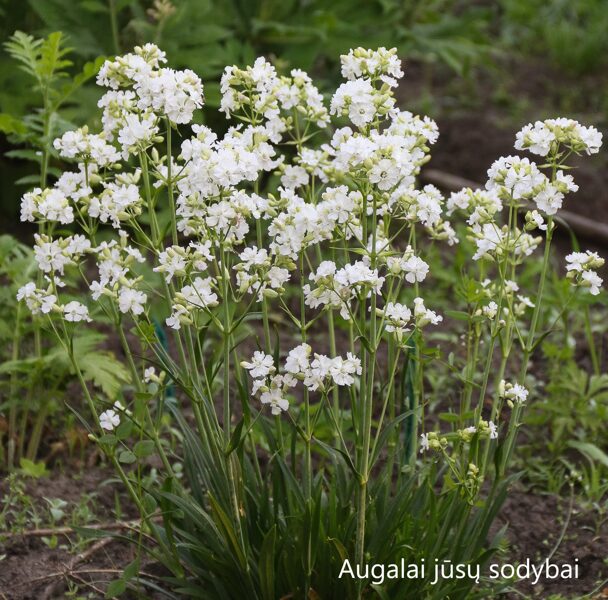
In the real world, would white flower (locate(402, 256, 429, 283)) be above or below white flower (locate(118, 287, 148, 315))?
above

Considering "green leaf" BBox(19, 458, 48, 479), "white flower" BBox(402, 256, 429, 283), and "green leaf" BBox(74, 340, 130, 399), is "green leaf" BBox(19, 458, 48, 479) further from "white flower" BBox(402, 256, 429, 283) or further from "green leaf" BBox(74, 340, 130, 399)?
"white flower" BBox(402, 256, 429, 283)

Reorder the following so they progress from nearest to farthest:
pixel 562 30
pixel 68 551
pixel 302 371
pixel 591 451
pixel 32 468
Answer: pixel 302 371, pixel 68 551, pixel 32 468, pixel 591 451, pixel 562 30

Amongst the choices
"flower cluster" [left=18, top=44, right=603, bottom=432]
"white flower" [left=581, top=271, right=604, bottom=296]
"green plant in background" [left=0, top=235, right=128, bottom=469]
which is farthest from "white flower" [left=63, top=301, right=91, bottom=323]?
"white flower" [left=581, top=271, right=604, bottom=296]

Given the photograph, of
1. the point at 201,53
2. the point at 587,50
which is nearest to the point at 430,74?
the point at 587,50

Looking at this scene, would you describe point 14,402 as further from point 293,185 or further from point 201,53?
point 201,53

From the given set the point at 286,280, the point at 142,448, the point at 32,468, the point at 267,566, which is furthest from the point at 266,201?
the point at 32,468

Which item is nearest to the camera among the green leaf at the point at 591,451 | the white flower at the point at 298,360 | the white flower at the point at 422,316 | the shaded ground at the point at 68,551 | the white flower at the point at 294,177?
the white flower at the point at 298,360

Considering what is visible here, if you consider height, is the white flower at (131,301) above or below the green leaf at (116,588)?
above

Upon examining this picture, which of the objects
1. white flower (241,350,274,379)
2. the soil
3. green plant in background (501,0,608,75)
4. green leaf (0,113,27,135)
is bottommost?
the soil

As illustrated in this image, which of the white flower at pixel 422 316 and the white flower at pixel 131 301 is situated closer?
the white flower at pixel 131 301

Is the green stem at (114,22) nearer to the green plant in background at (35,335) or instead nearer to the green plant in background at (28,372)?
the green plant in background at (35,335)

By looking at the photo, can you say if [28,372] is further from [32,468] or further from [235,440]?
[235,440]

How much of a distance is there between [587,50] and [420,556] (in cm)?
513

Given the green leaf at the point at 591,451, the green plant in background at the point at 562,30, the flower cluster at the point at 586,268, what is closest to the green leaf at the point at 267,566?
the flower cluster at the point at 586,268
